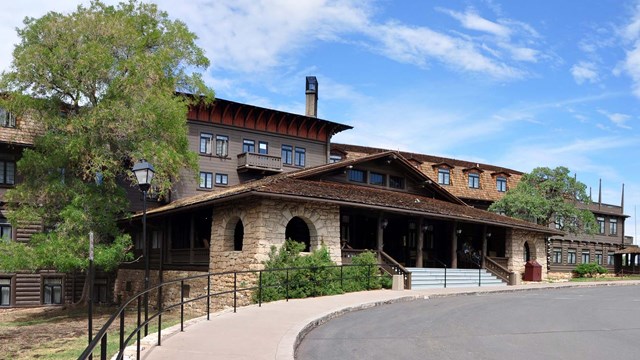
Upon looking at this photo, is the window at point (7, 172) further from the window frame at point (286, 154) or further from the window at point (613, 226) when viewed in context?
the window at point (613, 226)

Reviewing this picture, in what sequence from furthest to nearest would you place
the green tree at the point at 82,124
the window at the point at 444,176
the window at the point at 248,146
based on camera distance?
the window at the point at 444,176 < the window at the point at 248,146 < the green tree at the point at 82,124

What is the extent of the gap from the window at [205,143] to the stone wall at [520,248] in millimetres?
18022

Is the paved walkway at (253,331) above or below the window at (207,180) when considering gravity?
below

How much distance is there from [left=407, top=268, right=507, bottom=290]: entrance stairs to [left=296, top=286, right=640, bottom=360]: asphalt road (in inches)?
264

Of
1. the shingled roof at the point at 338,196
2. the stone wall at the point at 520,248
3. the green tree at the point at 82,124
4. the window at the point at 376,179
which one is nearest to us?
the shingled roof at the point at 338,196

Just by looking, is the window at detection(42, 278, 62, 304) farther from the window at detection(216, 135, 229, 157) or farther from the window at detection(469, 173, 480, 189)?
the window at detection(469, 173, 480, 189)

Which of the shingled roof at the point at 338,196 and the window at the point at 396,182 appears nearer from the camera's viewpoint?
the shingled roof at the point at 338,196

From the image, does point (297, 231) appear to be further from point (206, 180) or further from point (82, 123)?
point (206, 180)

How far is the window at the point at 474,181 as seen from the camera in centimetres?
5072

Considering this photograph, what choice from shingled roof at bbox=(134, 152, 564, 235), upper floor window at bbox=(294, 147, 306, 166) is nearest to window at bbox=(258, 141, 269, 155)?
upper floor window at bbox=(294, 147, 306, 166)

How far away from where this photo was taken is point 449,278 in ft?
91.6

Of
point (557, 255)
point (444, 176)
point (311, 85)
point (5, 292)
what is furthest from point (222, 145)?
point (557, 255)

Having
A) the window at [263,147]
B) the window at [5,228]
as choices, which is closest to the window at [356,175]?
the window at [263,147]

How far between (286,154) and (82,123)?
18317mm
